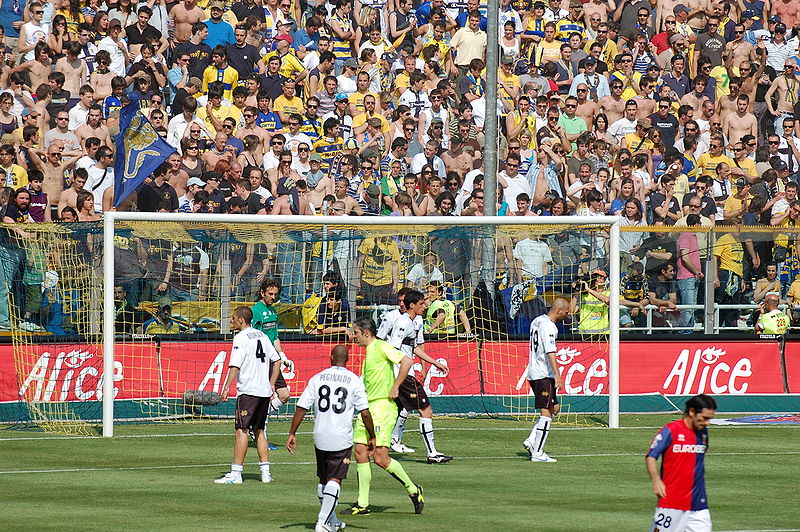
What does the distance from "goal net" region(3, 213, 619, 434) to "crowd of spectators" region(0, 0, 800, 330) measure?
0.29ft

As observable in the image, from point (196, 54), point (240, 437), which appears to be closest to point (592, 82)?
point (196, 54)

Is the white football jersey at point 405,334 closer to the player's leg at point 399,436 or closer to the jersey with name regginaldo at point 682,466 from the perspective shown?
the player's leg at point 399,436

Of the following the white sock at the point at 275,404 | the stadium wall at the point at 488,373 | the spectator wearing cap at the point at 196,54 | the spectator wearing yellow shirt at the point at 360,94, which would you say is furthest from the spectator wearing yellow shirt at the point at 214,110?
the white sock at the point at 275,404

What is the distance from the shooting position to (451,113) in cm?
2855

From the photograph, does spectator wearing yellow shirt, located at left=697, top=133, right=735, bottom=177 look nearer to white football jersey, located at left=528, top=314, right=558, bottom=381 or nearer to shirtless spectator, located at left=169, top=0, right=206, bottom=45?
shirtless spectator, located at left=169, top=0, right=206, bottom=45

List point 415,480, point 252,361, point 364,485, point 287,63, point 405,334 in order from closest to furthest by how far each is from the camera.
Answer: point 364,485, point 252,361, point 415,480, point 405,334, point 287,63

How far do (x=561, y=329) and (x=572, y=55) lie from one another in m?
8.56

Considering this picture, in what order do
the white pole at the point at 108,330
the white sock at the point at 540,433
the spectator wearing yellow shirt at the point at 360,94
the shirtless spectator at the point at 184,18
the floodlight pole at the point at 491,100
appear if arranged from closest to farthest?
the white sock at the point at 540,433 → the white pole at the point at 108,330 → the floodlight pole at the point at 491,100 → the shirtless spectator at the point at 184,18 → the spectator wearing yellow shirt at the point at 360,94

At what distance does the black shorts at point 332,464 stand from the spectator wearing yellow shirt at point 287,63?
1648cm

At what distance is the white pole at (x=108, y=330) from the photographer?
65.9 ft

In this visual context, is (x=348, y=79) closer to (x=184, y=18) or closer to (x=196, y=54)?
(x=196, y=54)

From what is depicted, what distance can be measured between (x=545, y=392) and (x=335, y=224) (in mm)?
5253

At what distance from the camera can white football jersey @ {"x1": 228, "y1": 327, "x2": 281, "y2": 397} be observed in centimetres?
1584

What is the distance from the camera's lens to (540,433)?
58.7ft
